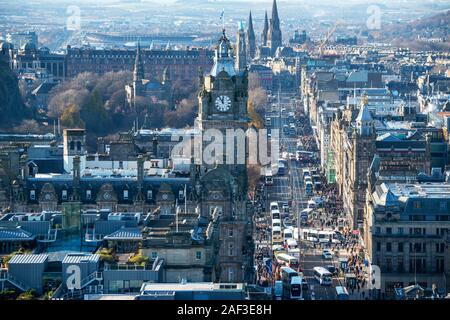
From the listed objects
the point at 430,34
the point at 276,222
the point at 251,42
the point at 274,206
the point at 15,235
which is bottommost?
the point at 276,222

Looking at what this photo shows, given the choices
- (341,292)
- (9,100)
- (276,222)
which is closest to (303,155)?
(9,100)

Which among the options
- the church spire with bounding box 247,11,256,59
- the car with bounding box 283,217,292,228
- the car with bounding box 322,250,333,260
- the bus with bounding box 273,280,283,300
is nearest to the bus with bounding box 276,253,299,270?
the car with bounding box 322,250,333,260

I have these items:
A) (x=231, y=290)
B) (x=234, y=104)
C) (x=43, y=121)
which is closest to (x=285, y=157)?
(x=43, y=121)

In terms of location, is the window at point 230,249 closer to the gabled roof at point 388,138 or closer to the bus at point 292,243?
the bus at point 292,243

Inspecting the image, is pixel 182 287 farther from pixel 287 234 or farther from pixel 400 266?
pixel 287 234
